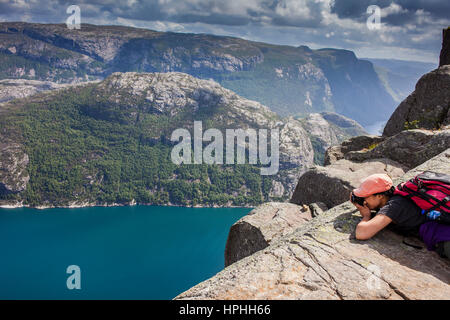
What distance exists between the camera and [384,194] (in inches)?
214

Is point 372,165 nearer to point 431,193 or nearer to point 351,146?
point 351,146

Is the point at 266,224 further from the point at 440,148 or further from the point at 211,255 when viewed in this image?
the point at 211,255

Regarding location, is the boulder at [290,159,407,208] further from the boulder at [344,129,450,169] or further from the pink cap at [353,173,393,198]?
the pink cap at [353,173,393,198]

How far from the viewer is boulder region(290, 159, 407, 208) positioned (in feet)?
35.0

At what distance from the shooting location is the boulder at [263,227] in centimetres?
1041

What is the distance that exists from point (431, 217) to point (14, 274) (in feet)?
479

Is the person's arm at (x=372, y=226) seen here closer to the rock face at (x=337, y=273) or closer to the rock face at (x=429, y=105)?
the rock face at (x=337, y=273)

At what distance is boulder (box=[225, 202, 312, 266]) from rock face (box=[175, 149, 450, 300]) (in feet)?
16.7

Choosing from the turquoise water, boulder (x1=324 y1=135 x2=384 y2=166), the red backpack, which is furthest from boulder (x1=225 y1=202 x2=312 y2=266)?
the turquoise water

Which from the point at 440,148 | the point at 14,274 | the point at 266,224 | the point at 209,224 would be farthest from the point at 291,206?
the point at 209,224

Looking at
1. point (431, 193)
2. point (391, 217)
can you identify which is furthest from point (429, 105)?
point (391, 217)

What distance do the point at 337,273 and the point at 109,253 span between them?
14418cm
